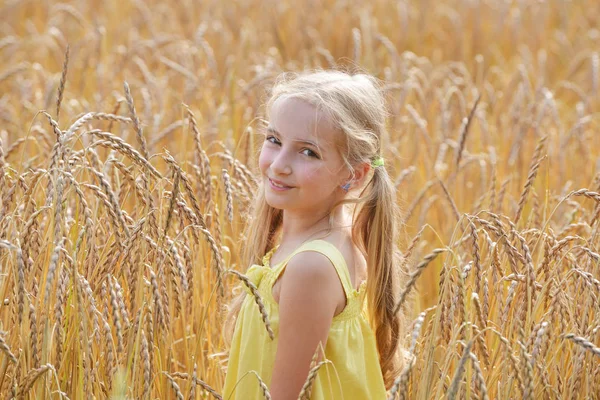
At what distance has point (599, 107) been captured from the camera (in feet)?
13.6

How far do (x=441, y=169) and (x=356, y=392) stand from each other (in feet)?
5.35

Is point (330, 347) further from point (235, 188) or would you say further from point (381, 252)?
point (235, 188)

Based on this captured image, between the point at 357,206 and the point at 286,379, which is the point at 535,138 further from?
the point at 286,379

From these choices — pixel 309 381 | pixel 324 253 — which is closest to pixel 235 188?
pixel 324 253

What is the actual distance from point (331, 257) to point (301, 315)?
0.37 ft

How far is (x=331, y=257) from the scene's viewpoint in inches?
57.8

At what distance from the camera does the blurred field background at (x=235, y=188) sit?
1402mm

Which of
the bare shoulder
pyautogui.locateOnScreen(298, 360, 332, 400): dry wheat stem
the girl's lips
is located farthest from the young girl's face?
pyautogui.locateOnScreen(298, 360, 332, 400): dry wheat stem

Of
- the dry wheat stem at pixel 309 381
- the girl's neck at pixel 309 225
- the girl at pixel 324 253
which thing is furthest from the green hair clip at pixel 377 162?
the dry wheat stem at pixel 309 381

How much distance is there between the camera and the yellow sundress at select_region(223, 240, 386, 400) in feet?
4.92

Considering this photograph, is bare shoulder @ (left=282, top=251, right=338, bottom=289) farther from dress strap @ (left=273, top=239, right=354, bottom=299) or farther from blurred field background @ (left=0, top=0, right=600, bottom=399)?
blurred field background @ (left=0, top=0, right=600, bottom=399)

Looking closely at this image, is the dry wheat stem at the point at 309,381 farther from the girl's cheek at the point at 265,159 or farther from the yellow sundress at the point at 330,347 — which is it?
the girl's cheek at the point at 265,159

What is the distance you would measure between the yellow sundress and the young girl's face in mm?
98

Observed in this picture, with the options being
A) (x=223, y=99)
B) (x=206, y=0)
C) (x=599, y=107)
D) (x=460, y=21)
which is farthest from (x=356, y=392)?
(x=206, y=0)
